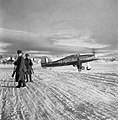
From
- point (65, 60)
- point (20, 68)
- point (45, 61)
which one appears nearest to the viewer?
point (20, 68)

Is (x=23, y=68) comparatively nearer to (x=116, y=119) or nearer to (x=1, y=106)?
(x=1, y=106)

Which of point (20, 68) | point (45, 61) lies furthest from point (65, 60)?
point (20, 68)

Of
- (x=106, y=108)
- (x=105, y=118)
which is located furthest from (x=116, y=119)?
(x=106, y=108)

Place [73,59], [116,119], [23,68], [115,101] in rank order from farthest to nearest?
1. [73,59]
2. [23,68]
3. [115,101]
4. [116,119]

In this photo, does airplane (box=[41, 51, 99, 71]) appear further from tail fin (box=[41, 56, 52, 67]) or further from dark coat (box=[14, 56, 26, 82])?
dark coat (box=[14, 56, 26, 82])

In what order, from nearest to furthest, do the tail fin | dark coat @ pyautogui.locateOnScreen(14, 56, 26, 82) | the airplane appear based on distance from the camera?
dark coat @ pyautogui.locateOnScreen(14, 56, 26, 82)
the airplane
the tail fin

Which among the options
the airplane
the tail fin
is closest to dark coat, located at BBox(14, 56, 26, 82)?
the airplane

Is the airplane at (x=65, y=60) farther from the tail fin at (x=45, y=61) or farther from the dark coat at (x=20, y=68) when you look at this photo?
the dark coat at (x=20, y=68)

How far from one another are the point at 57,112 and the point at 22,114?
0.87 metres

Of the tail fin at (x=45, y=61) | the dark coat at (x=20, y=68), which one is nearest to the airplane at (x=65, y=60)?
the tail fin at (x=45, y=61)

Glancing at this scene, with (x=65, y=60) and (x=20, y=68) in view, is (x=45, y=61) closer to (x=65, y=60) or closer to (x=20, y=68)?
(x=65, y=60)

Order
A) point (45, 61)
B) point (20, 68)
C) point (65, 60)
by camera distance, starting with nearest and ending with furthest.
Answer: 1. point (20, 68)
2. point (65, 60)
3. point (45, 61)

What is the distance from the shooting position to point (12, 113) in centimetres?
368

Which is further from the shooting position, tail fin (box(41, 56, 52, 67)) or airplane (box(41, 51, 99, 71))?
tail fin (box(41, 56, 52, 67))
